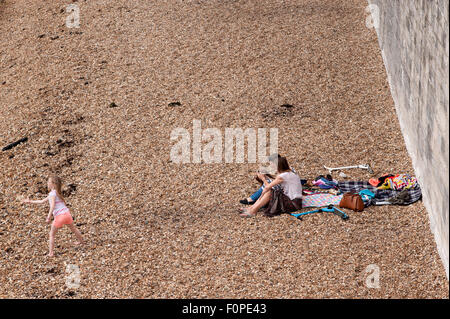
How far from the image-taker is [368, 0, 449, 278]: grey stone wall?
23.8 feet

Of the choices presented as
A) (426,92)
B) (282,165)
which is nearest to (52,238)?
(282,165)

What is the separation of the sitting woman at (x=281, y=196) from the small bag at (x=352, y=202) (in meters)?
0.66

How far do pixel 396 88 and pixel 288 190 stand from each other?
4.34 meters

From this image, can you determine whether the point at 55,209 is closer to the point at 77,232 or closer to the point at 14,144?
the point at 77,232

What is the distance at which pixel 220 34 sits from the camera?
15.5 m

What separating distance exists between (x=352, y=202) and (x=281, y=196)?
3.49 feet

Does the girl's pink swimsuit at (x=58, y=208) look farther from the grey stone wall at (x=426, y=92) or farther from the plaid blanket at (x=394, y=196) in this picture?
the grey stone wall at (x=426, y=92)

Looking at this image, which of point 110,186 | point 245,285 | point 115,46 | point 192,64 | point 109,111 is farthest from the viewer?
point 115,46

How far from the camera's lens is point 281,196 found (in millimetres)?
8938

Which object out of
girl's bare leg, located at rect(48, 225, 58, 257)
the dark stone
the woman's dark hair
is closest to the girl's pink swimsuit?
girl's bare leg, located at rect(48, 225, 58, 257)

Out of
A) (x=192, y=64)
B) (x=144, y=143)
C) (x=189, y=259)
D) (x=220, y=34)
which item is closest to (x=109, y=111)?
(x=144, y=143)

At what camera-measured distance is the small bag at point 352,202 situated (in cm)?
887

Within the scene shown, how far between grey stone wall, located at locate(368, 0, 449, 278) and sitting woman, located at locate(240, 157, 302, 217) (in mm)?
1890

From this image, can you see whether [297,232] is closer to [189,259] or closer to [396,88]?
[189,259]
